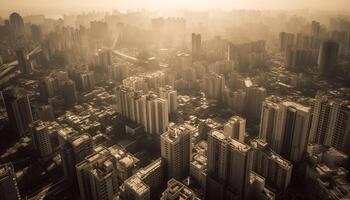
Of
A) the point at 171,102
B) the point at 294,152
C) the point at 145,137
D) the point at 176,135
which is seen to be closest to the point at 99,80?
the point at 171,102

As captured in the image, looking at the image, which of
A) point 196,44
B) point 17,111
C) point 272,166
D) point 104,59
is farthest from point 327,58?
point 17,111

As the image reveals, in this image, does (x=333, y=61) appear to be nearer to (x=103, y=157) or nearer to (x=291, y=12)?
(x=103, y=157)

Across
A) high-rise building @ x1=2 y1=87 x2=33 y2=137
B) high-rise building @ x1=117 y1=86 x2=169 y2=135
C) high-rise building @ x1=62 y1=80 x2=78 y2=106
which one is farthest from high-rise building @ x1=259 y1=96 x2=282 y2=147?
high-rise building @ x1=62 y1=80 x2=78 y2=106

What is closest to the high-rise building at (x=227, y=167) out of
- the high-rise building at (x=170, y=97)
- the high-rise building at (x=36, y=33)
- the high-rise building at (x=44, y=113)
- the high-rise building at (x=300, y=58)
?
the high-rise building at (x=170, y=97)

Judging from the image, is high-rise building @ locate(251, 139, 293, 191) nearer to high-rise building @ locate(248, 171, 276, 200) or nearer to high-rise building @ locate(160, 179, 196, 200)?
high-rise building @ locate(248, 171, 276, 200)

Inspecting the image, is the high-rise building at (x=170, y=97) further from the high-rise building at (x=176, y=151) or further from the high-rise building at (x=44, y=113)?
the high-rise building at (x=44, y=113)

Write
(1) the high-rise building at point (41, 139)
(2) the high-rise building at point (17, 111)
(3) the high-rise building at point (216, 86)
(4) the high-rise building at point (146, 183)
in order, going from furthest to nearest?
(3) the high-rise building at point (216, 86) < (2) the high-rise building at point (17, 111) < (1) the high-rise building at point (41, 139) < (4) the high-rise building at point (146, 183)
